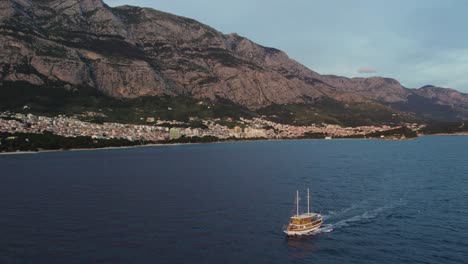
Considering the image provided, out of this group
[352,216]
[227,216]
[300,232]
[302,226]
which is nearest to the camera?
[300,232]

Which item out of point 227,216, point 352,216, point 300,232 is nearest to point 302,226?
point 300,232

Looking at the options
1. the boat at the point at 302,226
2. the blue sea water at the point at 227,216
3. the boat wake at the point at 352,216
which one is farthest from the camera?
the boat wake at the point at 352,216

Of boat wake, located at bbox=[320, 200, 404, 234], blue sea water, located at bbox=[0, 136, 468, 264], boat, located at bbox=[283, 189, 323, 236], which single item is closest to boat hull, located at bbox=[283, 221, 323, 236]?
boat, located at bbox=[283, 189, 323, 236]

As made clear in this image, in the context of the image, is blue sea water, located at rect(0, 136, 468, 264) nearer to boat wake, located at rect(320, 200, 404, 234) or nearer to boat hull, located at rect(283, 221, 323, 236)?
boat wake, located at rect(320, 200, 404, 234)

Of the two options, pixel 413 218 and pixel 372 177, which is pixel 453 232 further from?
pixel 372 177

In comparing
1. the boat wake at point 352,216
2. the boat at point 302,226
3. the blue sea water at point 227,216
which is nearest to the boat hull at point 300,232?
the boat at point 302,226

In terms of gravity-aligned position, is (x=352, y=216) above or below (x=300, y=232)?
above

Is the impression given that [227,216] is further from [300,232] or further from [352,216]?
[352,216]

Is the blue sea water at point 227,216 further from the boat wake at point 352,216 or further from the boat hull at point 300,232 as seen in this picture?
the boat hull at point 300,232
